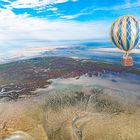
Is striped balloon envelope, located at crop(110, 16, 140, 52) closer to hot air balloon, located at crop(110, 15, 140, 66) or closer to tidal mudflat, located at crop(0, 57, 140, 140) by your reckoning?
hot air balloon, located at crop(110, 15, 140, 66)

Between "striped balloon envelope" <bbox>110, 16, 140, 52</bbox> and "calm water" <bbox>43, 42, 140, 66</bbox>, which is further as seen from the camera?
"calm water" <bbox>43, 42, 140, 66</bbox>

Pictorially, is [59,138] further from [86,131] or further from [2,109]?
[2,109]

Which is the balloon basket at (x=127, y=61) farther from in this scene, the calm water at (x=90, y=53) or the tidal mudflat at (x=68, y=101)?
the calm water at (x=90, y=53)

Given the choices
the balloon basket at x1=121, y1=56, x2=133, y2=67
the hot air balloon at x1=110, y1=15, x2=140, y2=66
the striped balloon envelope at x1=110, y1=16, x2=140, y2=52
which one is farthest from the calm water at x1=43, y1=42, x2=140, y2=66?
the striped balloon envelope at x1=110, y1=16, x2=140, y2=52

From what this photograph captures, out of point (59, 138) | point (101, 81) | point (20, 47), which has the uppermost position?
point (20, 47)

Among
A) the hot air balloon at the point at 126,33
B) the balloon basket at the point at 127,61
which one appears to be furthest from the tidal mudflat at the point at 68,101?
the hot air balloon at the point at 126,33

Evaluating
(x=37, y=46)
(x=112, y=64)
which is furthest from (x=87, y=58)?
(x=37, y=46)

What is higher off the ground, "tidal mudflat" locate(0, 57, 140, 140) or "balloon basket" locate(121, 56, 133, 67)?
"balloon basket" locate(121, 56, 133, 67)
